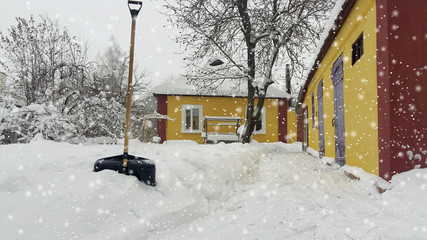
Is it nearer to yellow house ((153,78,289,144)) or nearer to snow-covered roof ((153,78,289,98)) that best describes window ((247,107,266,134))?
yellow house ((153,78,289,144))

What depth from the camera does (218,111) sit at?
16.4 metres

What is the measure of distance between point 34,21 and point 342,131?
11449 mm

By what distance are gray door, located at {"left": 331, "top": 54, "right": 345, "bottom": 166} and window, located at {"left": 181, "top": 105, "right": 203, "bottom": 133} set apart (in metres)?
9.40

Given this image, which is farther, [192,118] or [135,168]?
[192,118]

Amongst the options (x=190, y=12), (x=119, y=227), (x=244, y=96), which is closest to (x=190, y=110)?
(x=244, y=96)

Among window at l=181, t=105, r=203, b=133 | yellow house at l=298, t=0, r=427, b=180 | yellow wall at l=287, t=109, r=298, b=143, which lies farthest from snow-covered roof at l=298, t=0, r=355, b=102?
yellow wall at l=287, t=109, r=298, b=143

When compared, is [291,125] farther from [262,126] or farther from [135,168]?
[135,168]

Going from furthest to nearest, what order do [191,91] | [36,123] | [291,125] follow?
[291,125] → [191,91] → [36,123]

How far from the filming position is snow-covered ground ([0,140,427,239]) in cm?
238

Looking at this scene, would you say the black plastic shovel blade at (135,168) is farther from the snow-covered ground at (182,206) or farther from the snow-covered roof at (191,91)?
the snow-covered roof at (191,91)

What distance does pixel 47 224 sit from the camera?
2.25 m

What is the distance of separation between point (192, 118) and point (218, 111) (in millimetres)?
1510

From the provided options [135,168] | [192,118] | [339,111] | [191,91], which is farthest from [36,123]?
[192,118]

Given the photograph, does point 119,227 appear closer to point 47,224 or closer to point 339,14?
point 47,224
